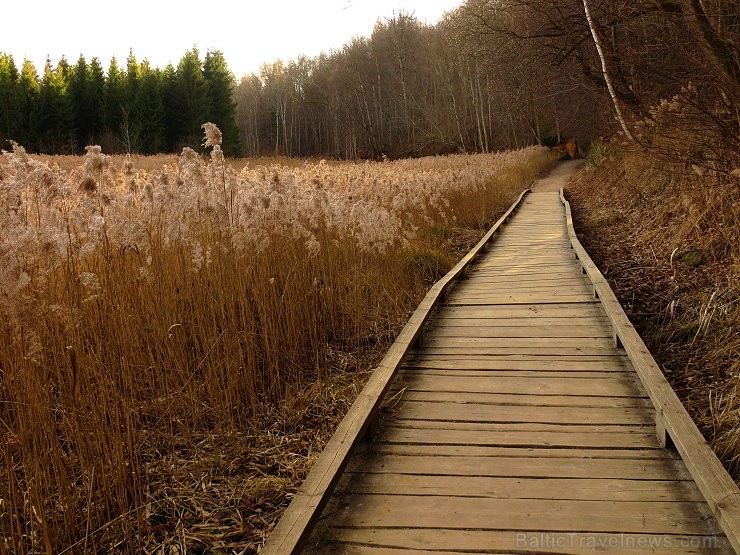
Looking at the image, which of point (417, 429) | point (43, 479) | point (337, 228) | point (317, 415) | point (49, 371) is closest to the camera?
point (43, 479)

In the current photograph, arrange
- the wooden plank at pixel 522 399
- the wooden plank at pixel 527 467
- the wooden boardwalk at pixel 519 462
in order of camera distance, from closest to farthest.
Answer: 1. the wooden boardwalk at pixel 519 462
2. the wooden plank at pixel 527 467
3. the wooden plank at pixel 522 399

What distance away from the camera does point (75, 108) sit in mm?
42031

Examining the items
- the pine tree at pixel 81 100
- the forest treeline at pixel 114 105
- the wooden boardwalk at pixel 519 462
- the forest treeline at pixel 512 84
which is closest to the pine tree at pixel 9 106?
the forest treeline at pixel 114 105

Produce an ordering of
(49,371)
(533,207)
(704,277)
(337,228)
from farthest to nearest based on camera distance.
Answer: (533,207)
(337,228)
(704,277)
(49,371)

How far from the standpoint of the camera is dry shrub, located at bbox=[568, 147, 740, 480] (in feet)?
11.1

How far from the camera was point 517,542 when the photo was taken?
2.15 metres

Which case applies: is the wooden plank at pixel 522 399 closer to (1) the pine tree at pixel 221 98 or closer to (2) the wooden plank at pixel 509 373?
(2) the wooden plank at pixel 509 373

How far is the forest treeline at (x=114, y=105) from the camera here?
38.2 metres

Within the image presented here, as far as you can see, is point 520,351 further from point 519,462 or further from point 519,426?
point 519,462

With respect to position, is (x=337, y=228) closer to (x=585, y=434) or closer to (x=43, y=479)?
(x=585, y=434)

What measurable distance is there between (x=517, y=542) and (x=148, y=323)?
2.28 m

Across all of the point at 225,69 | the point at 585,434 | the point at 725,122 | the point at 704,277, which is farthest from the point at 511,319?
the point at 225,69

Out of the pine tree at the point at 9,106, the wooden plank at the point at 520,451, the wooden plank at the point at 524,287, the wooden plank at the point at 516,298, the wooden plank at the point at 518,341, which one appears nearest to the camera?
the wooden plank at the point at 520,451

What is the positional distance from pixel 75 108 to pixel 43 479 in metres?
46.1
